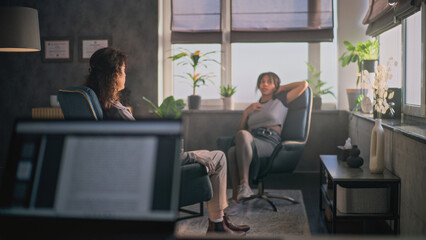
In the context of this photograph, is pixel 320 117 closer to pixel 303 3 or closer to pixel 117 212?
pixel 303 3

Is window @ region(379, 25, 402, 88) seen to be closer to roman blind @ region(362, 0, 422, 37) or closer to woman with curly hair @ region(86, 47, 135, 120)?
roman blind @ region(362, 0, 422, 37)

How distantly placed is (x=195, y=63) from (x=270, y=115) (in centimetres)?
136

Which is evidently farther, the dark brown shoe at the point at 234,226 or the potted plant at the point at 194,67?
the potted plant at the point at 194,67

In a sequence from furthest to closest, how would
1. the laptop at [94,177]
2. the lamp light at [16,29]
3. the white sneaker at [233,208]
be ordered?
the lamp light at [16,29] < the white sneaker at [233,208] < the laptop at [94,177]

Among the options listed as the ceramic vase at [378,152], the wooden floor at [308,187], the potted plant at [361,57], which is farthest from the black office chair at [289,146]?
the ceramic vase at [378,152]

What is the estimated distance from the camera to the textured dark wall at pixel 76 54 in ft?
16.0

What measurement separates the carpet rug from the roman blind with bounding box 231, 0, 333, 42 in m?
2.07

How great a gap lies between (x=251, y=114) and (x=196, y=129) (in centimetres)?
105

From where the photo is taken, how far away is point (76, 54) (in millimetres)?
4965

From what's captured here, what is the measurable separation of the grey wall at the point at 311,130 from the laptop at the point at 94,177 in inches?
156

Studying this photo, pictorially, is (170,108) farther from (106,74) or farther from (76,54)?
(106,74)

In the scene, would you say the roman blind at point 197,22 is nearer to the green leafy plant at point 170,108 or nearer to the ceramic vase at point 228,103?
the ceramic vase at point 228,103

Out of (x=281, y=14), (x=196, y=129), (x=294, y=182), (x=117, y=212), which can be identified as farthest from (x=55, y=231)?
(x=281, y=14)

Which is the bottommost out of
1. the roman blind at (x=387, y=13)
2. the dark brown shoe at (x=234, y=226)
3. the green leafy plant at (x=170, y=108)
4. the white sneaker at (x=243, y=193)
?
the dark brown shoe at (x=234, y=226)
